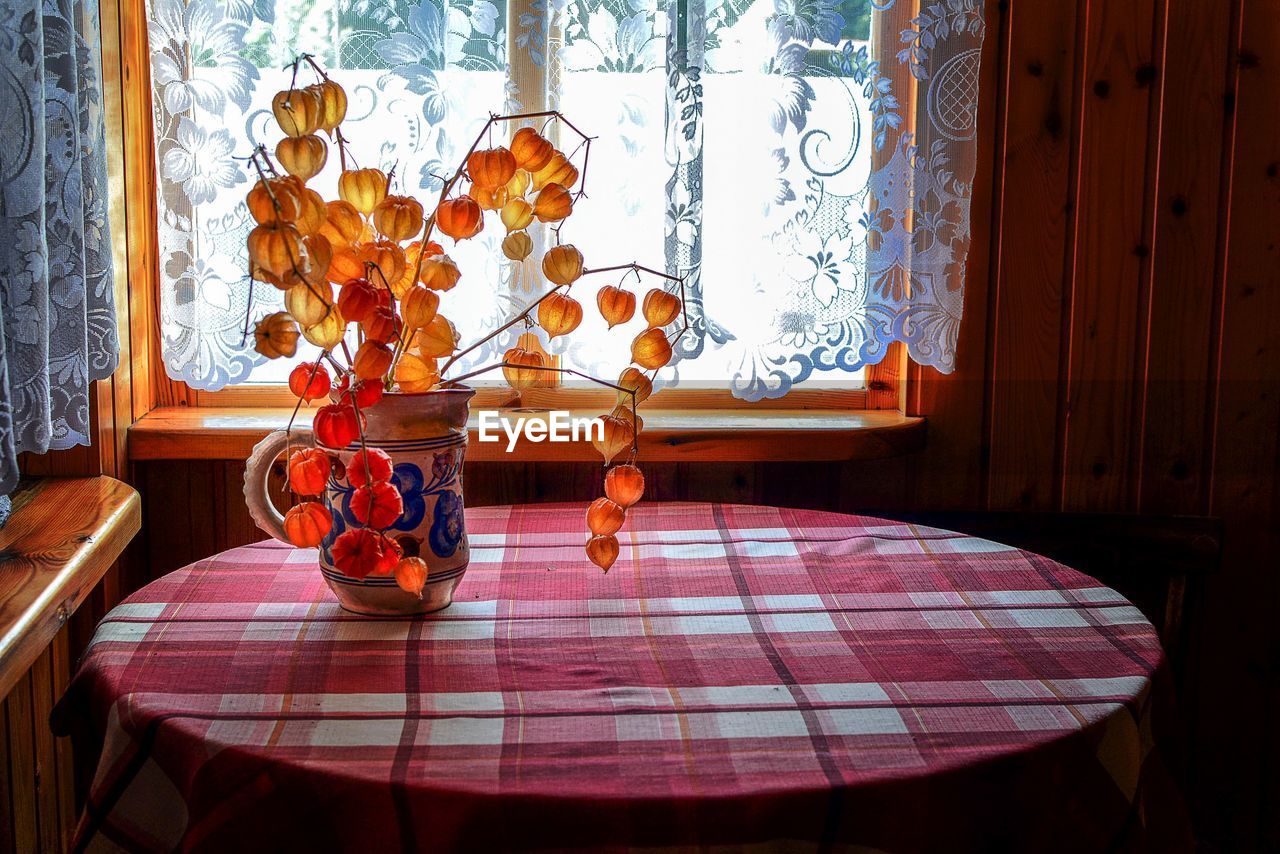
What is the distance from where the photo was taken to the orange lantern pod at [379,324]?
0.99 m

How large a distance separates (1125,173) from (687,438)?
880 mm

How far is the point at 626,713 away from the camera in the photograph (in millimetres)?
937

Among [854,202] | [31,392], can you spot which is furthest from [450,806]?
[854,202]

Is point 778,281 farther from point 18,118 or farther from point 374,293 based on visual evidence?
point 18,118

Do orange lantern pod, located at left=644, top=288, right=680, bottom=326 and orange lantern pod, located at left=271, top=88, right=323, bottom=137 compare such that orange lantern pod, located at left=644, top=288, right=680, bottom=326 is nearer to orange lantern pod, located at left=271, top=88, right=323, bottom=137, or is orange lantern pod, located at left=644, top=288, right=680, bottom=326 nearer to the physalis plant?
the physalis plant

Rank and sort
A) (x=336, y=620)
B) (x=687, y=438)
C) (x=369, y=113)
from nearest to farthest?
(x=336, y=620), (x=369, y=113), (x=687, y=438)

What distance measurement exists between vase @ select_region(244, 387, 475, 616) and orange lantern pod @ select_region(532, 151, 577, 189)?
22 cm

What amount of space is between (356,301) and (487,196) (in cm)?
19

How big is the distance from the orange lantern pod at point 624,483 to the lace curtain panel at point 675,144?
671 mm

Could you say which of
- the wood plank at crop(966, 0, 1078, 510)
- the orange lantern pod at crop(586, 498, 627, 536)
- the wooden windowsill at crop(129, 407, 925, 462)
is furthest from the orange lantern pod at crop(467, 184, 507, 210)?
the wood plank at crop(966, 0, 1078, 510)

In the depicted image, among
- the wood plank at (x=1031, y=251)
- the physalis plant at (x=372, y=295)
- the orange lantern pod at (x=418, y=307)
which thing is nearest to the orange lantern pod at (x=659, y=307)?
the physalis plant at (x=372, y=295)

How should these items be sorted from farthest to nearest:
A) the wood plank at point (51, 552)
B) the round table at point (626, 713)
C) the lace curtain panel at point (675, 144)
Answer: the lace curtain panel at point (675, 144)
the wood plank at point (51, 552)
the round table at point (626, 713)

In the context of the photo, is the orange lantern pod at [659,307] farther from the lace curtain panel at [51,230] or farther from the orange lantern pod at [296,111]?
the lace curtain panel at [51,230]

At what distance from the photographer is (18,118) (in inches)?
48.1
